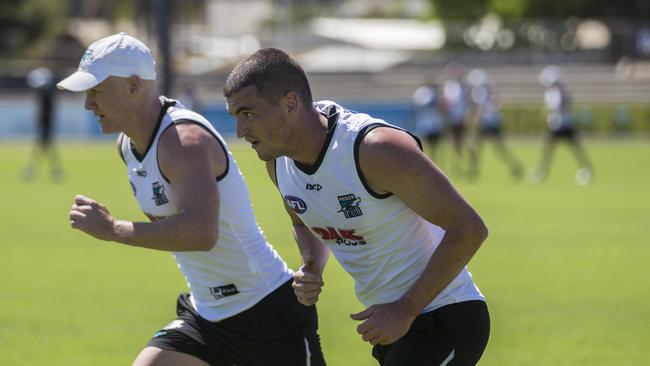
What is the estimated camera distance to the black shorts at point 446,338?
16.9 feet

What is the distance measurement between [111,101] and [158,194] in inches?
20.2

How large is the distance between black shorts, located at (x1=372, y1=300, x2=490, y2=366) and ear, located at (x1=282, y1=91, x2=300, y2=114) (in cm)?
111

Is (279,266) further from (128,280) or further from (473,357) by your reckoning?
(128,280)

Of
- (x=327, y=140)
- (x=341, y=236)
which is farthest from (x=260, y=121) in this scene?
(x=341, y=236)

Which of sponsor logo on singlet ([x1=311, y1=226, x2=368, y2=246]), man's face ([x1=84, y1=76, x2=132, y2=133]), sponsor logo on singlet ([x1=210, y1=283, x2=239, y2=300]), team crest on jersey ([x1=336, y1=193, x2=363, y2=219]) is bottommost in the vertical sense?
sponsor logo on singlet ([x1=210, y1=283, x2=239, y2=300])

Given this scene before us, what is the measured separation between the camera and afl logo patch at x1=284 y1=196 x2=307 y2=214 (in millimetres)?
5258

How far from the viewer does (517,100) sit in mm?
54438

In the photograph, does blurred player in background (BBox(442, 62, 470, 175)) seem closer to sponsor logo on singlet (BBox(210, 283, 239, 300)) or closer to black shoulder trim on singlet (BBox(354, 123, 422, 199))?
sponsor logo on singlet (BBox(210, 283, 239, 300))

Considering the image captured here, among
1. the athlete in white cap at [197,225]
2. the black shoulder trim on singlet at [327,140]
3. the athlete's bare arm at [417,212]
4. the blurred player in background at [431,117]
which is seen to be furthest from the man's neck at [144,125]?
the blurred player in background at [431,117]

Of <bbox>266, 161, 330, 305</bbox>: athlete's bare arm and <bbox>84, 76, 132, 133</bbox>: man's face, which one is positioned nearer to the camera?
<bbox>266, 161, 330, 305</bbox>: athlete's bare arm

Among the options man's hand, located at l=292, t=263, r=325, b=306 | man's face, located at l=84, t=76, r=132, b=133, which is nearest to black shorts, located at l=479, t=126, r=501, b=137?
man's face, located at l=84, t=76, r=132, b=133

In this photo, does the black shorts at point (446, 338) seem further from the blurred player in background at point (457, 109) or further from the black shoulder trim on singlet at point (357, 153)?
the blurred player in background at point (457, 109)

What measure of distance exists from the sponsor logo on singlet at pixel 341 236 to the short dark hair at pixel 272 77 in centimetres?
58

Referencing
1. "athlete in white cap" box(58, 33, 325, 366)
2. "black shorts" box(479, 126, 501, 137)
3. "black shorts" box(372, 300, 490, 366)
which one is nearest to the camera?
"black shorts" box(372, 300, 490, 366)
